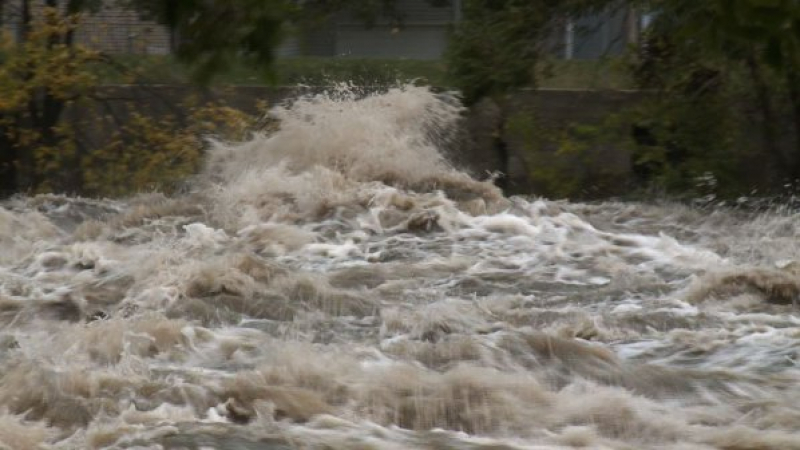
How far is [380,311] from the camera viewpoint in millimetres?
9461

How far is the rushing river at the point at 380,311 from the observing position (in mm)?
6883

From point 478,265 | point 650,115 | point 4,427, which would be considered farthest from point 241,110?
point 4,427

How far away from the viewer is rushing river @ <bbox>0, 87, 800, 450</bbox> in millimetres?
6883

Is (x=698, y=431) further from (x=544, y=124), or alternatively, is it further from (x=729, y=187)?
(x=544, y=124)

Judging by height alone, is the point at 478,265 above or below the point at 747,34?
below

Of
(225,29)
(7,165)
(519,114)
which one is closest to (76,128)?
(7,165)

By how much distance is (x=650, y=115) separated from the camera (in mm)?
16234

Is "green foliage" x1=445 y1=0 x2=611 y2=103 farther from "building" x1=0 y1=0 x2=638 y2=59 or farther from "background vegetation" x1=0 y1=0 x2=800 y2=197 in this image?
"building" x1=0 y1=0 x2=638 y2=59

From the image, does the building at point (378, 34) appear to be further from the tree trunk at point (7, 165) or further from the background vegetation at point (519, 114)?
the tree trunk at point (7, 165)

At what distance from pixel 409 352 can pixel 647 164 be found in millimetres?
8471

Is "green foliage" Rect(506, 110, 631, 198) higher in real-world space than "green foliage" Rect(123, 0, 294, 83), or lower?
lower

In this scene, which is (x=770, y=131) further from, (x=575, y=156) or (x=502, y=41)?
(x=502, y=41)

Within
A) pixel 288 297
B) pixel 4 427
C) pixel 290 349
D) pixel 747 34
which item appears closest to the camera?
pixel 747 34

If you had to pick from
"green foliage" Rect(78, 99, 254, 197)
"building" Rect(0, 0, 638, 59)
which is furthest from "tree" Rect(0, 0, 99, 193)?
"green foliage" Rect(78, 99, 254, 197)
